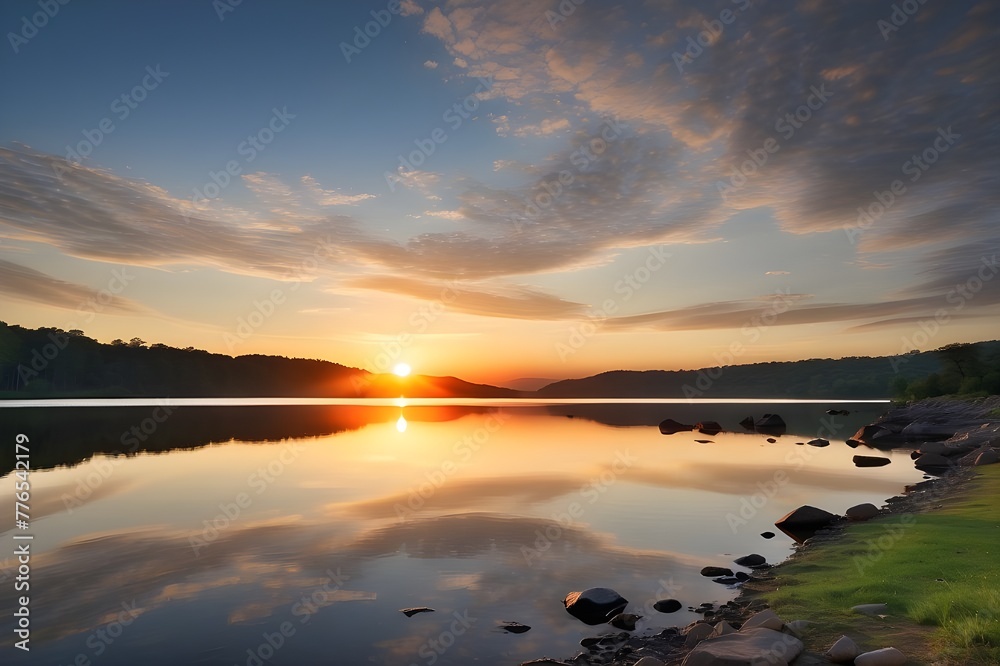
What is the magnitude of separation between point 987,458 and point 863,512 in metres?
23.1

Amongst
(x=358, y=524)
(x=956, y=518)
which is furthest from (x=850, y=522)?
(x=358, y=524)

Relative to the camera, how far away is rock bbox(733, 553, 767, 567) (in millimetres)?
20438

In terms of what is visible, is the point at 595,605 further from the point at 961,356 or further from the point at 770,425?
the point at 961,356

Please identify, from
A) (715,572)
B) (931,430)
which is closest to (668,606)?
(715,572)

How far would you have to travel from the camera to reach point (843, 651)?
417 inches

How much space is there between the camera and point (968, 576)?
573 inches

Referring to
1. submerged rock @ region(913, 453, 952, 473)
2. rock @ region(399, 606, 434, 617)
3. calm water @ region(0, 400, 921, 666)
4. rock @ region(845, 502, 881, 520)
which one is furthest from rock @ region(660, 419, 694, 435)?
rock @ region(399, 606, 434, 617)

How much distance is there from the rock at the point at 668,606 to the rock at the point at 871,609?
4.41 m

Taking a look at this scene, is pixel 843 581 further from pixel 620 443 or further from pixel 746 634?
pixel 620 443

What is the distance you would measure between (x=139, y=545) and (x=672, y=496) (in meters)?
27.7

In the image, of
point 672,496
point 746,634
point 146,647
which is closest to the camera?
point 746,634

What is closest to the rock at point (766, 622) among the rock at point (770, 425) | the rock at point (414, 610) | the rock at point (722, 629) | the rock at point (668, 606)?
the rock at point (722, 629)

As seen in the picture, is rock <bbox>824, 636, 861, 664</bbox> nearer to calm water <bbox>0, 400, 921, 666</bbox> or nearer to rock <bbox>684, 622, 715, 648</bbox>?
rock <bbox>684, 622, 715, 648</bbox>

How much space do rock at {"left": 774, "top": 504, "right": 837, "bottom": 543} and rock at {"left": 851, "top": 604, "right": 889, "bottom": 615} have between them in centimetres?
1285
